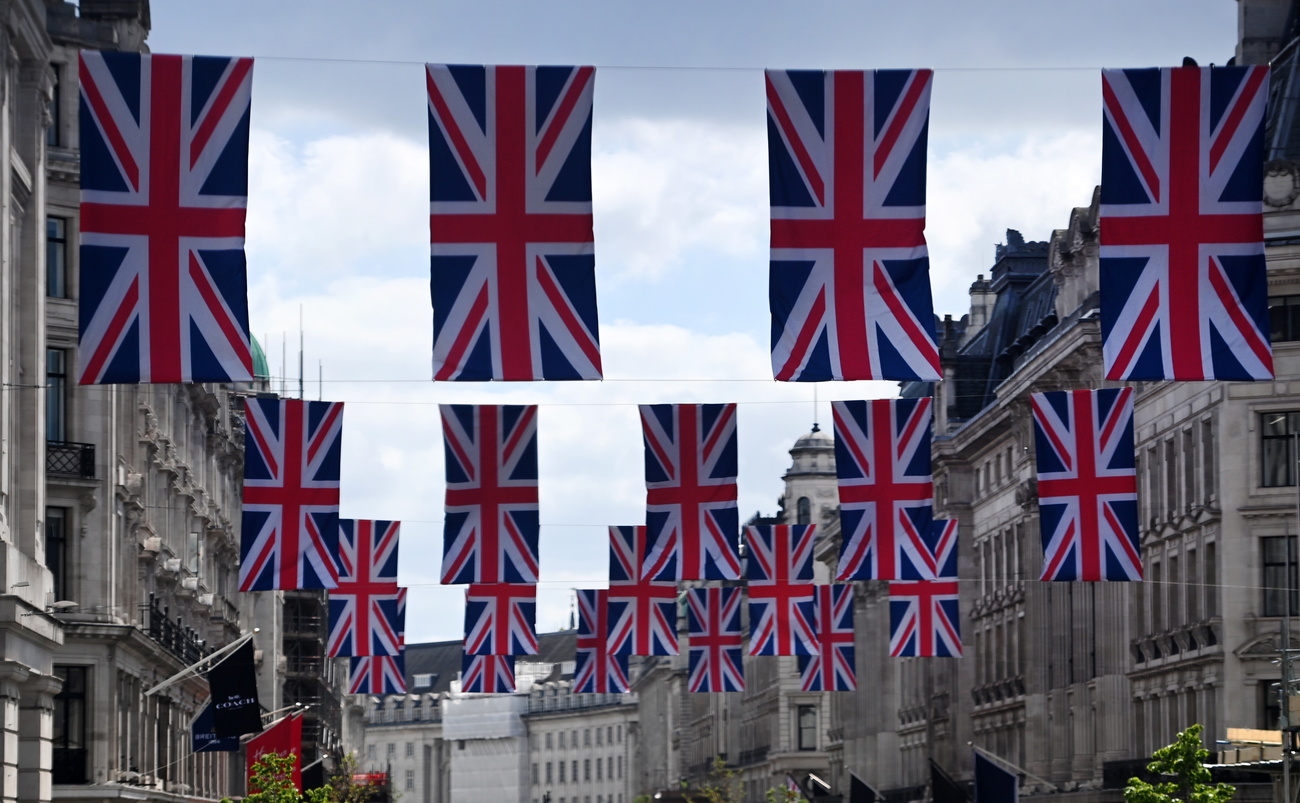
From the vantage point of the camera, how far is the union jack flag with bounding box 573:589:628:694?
2298 inches

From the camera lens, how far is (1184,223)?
29.8 metres

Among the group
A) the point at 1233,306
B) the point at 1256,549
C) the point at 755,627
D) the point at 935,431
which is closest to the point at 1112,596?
the point at 1256,549

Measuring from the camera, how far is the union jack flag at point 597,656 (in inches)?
2298

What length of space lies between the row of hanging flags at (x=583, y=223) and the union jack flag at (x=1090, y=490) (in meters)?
10.8

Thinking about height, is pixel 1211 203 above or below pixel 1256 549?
above

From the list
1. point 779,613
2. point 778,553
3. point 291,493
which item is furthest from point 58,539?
point 779,613

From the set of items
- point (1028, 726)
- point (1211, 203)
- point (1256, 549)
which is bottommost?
point (1028, 726)

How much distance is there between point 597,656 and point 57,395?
16472 mm

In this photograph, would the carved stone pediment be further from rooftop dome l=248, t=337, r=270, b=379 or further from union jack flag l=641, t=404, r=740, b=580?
rooftop dome l=248, t=337, r=270, b=379

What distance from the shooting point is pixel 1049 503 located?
41.4 meters

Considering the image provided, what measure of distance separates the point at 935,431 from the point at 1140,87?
236 feet

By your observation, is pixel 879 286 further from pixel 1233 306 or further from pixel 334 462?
pixel 334 462

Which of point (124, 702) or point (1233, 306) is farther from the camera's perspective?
point (124, 702)

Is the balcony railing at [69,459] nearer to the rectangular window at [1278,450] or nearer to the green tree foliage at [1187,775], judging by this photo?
the green tree foliage at [1187,775]
